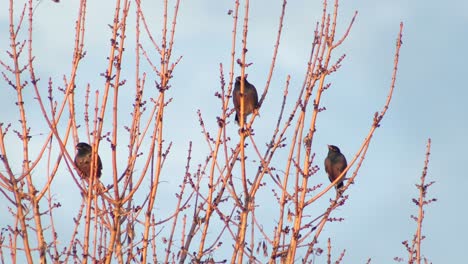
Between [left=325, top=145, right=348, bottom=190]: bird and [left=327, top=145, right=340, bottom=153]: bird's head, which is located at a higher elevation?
[left=327, top=145, right=340, bottom=153]: bird's head

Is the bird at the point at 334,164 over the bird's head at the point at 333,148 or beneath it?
beneath

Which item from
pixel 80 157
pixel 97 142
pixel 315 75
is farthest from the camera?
pixel 80 157

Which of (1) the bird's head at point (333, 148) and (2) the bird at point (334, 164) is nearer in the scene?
(2) the bird at point (334, 164)

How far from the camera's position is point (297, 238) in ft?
18.4

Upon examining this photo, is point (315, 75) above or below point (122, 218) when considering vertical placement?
above

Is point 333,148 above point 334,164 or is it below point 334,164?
above

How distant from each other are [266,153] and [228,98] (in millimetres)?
546

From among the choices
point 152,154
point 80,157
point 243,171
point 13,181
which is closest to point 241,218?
point 243,171

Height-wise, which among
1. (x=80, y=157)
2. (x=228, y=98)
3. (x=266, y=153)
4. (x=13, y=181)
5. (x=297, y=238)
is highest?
(x=80, y=157)

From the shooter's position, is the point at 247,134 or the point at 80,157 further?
the point at 80,157

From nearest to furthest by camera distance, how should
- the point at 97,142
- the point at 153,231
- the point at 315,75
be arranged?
the point at 97,142, the point at 315,75, the point at 153,231

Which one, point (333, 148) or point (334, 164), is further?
point (333, 148)

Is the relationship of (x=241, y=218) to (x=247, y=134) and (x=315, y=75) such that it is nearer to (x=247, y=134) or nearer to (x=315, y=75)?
(x=247, y=134)

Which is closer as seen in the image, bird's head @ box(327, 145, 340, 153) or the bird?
the bird
